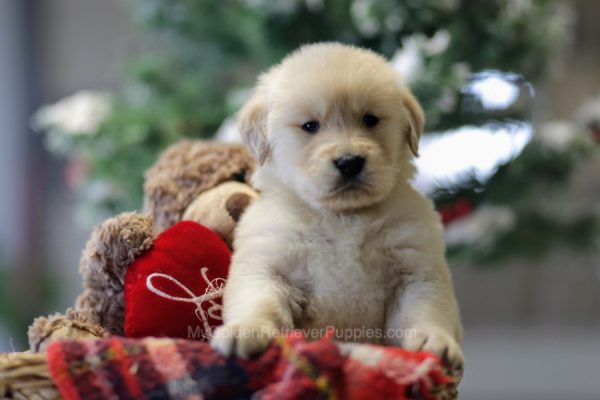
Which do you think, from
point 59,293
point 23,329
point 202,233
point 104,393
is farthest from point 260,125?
point 59,293

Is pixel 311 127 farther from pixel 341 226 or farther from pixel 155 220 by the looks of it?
pixel 155 220

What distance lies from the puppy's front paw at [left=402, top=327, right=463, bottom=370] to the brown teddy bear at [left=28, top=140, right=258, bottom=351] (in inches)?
16.2

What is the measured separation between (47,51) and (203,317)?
3.21 meters

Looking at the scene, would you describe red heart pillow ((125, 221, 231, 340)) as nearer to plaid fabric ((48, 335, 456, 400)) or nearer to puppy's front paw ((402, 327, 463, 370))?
plaid fabric ((48, 335, 456, 400))

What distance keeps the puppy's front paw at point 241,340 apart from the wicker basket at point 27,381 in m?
0.20

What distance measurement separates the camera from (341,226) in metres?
1.04

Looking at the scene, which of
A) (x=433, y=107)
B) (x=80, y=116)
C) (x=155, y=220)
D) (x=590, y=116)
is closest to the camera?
(x=155, y=220)

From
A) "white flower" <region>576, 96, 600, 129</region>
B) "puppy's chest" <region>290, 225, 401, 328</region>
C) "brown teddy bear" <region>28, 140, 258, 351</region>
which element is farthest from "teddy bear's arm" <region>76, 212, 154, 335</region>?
"white flower" <region>576, 96, 600, 129</region>

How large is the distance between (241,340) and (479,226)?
1327mm

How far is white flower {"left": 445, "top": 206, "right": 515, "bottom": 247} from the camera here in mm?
1979

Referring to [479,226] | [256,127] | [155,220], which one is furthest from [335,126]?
[479,226]

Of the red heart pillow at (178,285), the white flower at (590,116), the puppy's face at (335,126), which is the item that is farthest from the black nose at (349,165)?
the white flower at (590,116)

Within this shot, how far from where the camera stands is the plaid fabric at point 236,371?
771 mm

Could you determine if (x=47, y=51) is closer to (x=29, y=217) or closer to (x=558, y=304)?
(x=29, y=217)
